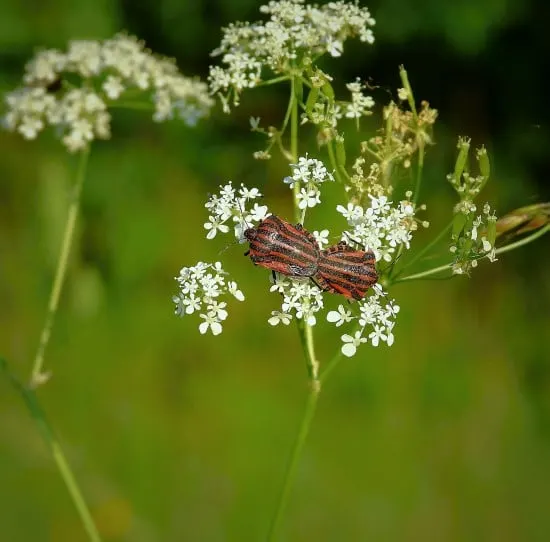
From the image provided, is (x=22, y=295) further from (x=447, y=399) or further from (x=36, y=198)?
(x=447, y=399)

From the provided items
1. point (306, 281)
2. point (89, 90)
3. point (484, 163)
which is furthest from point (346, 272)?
point (89, 90)

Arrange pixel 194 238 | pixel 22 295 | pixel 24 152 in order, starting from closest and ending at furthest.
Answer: pixel 22 295
pixel 194 238
pixel 24 152

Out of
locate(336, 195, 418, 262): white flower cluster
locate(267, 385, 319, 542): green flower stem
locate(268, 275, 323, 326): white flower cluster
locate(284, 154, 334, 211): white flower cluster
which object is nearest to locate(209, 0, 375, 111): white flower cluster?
locate(284, 154, 334, 211): white flower cluster

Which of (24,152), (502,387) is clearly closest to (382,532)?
(502,387)

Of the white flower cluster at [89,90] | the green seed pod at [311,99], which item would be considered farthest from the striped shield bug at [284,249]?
the white flower cluster at [89,90]

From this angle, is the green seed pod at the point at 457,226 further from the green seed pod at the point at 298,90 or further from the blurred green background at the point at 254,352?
the blurred green background at the point at 254,352
